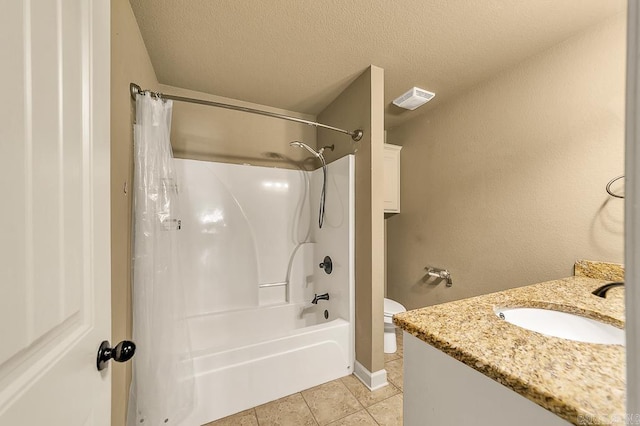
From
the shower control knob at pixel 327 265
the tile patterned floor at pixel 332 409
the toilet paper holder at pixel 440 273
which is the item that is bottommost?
the tile patterned floor at pixel 332 409

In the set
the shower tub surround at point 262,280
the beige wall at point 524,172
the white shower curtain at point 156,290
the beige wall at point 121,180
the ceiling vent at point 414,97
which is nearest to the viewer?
the beige wall at point 121,180

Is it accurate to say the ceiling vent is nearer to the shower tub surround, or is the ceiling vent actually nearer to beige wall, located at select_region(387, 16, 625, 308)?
beige wall, located at select_region(387, 16, 625, 308)

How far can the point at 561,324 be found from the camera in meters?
0.86

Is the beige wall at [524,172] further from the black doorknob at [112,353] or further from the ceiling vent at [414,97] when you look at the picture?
the black doorknob at [112,353]

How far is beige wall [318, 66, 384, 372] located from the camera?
1.64m

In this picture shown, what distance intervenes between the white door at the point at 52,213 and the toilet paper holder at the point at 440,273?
2.29 m

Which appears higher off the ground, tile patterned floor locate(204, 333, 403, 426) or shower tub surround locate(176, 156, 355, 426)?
shower tub surround locate(176, 156, 355, 426)

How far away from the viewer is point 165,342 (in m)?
1.22

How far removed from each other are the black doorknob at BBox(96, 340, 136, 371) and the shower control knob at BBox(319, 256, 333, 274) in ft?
5.14

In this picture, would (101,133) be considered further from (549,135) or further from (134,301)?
(549,135)

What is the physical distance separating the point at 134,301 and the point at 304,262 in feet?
4.75

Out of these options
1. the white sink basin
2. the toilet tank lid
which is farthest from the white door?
the toilet tank lid

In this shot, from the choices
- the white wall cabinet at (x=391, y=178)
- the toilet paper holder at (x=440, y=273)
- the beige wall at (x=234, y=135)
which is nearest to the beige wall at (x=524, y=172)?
the toilet paper holder at (x=440, y=273)

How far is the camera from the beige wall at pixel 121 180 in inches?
38.9
